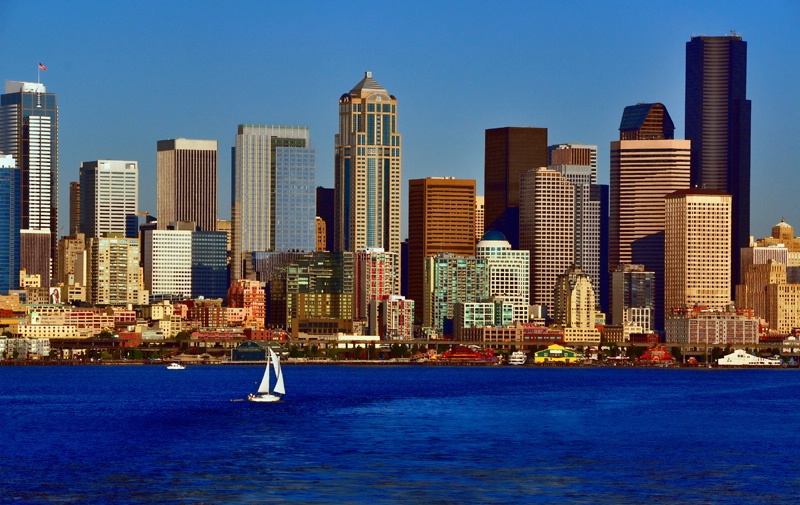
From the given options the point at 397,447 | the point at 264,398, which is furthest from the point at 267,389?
the point at 397,447

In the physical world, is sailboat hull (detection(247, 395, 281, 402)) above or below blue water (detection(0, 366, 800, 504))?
above

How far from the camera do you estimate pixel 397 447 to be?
9419 centimetres

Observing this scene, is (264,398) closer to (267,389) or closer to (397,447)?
(267,389)

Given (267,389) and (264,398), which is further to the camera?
(267,389)

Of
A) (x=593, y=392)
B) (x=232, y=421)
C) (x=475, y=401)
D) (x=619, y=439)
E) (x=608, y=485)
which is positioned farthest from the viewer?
(x=593, y=392)

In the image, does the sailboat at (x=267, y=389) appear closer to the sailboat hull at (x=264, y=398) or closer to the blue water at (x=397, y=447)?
the sailboat hull at (x=264, y=398)

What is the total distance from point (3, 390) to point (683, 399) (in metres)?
58.3

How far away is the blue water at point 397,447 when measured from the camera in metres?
76.9

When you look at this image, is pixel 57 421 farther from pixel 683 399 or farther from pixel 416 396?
pixel 683 399

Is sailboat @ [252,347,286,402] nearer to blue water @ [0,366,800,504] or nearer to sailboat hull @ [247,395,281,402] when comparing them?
sailboat hull @ [247,395,281,402]

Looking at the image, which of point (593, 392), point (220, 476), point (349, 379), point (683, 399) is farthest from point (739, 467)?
point (349, 379)

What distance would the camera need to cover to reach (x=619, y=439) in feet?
333

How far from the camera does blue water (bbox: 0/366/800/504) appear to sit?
76875 mm

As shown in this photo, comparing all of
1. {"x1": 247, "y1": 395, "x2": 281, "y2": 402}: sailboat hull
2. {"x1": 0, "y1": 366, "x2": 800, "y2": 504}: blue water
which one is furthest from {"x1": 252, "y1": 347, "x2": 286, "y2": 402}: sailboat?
{"x1": 0, "y1": 366, "x2": 800, "y2": 504}: blue water
